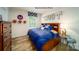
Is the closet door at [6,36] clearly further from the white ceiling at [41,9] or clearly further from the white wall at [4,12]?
the white ceiling at [41,9]

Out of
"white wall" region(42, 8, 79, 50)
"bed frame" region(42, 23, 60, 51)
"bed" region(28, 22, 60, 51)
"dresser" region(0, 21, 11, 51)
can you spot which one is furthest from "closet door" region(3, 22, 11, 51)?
"white wall" region(42, 8, 79, 50)

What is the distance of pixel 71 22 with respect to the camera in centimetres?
183

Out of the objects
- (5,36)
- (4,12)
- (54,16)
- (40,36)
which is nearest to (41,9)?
(54,16)

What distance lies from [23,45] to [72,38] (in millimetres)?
603

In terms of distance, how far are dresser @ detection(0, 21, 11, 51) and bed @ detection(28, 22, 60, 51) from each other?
256 mm

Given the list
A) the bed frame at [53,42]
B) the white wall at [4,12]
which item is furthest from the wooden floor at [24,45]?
the white wall at [4,12]

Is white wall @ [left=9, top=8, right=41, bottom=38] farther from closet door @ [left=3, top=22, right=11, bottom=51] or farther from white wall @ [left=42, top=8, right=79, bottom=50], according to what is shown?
white wall @ [left=42, top=8, right=79, bottom=50]

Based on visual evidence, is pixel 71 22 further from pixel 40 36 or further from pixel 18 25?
pixel 18 25

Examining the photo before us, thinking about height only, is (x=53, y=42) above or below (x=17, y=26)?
below

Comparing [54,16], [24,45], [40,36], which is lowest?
[24,45]

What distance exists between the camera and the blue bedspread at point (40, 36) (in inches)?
72.4

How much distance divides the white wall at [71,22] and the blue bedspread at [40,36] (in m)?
0.17

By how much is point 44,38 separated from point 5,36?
0.47 meters
